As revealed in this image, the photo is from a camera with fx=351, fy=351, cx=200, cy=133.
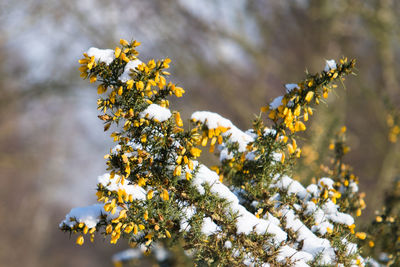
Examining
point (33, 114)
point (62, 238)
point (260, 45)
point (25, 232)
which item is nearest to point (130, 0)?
point (260, 45)

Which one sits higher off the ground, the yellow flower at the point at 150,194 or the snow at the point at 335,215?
the snow at the point at 335,215

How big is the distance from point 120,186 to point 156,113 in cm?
40

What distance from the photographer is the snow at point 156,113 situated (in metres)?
1.66

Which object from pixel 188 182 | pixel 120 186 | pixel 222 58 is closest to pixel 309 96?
pixel 188 182

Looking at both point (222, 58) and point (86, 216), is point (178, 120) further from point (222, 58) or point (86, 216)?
point (222, 58)

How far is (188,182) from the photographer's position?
183 cm

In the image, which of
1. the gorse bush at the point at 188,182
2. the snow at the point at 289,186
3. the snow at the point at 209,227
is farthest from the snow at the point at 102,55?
the snow at the point at 289,186

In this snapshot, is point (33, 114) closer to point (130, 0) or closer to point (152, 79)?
point (130, 0)

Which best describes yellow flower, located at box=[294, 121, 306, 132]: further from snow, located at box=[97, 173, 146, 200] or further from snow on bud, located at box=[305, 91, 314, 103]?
snow, located at box=[97, 173, 146, 200]

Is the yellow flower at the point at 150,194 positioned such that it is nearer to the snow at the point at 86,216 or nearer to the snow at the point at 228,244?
the snow at the point at 86,216

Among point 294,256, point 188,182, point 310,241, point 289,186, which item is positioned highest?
point 289,186

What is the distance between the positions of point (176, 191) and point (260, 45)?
11.8 m

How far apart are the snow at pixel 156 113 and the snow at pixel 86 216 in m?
0.57

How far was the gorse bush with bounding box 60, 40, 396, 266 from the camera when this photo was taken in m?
1.69
